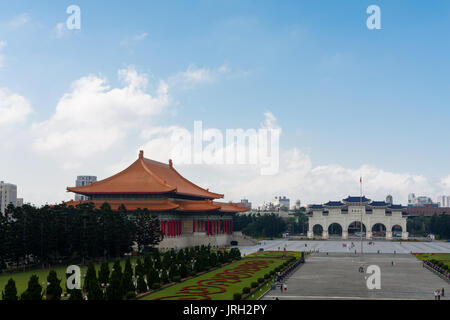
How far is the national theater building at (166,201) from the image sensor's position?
8112 centimetres

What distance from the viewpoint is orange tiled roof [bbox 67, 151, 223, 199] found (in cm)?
8274

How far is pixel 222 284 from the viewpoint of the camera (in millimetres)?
42031

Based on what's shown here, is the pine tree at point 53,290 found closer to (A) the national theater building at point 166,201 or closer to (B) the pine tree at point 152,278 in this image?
(B) the pine tree at point 152,278

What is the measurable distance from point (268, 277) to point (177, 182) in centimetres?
5457

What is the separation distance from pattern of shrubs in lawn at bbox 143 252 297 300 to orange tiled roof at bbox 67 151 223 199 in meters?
27.8

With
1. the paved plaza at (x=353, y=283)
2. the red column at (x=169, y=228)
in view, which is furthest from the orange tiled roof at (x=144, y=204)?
the paved plaza at (x=353, y=283)

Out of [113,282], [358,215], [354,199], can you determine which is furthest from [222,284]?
[354,199]

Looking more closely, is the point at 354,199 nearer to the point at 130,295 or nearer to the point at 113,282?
the point at 130,295

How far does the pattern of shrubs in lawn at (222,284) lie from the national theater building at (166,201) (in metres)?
23.8

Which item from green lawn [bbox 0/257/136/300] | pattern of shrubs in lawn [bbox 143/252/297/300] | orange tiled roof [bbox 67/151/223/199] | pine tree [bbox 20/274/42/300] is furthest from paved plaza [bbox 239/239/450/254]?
pine tree [bbox 20/274/42/300]

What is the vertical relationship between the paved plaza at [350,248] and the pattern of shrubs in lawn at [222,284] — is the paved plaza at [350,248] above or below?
below

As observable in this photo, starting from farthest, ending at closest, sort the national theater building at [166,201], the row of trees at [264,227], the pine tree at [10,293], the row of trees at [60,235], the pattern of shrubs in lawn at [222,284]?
the row of trees at [264,227], the national theater building at [166,201], the row of trees at [60,235], the pattern of shrubs in lawn at [222,284], the pine tree at [10,293]
